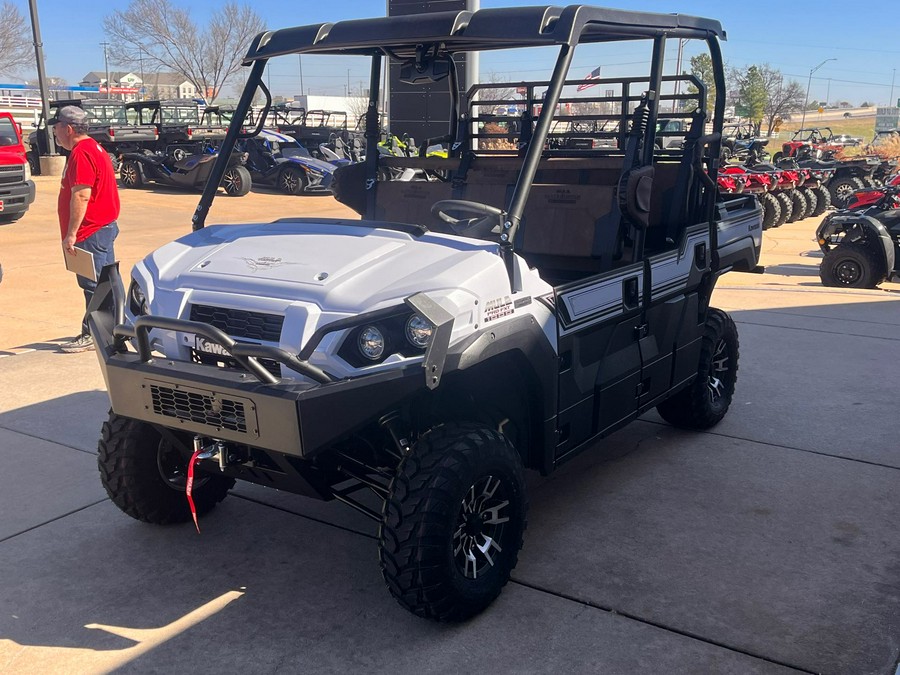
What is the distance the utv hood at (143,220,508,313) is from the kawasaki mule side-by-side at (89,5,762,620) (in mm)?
10

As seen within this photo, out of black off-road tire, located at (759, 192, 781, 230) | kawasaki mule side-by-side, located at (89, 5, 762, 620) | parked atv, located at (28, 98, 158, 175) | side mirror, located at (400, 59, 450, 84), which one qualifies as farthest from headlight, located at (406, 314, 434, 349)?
parked atv, located at (28, 98, 158, 175)

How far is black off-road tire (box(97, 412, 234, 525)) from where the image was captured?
3.73 meters

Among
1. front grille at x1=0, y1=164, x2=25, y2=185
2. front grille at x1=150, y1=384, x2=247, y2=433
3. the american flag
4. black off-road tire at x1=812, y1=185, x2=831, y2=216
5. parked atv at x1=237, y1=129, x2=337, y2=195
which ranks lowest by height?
black off-road tire at x1=812, y1=185, x2=831, y2=216

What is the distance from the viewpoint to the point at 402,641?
3.14 metres

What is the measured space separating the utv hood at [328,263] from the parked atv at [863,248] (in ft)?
29.7

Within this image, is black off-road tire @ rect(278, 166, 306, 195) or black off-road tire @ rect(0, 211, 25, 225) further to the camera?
black off-road tire @ rect(278, 166, 306, 195)

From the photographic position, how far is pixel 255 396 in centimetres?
282

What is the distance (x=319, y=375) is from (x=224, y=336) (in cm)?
32

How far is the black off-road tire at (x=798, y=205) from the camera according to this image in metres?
18.3

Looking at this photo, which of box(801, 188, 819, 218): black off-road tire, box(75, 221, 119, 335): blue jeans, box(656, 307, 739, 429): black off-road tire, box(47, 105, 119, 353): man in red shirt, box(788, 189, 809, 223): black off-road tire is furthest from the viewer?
box(801, 188, 819, 218): black off-road tire

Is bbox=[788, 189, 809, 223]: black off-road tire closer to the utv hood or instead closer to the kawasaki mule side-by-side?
the kawasaki mule side-by-side

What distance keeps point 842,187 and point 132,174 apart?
1593 centimetres

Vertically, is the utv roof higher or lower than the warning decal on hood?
higher

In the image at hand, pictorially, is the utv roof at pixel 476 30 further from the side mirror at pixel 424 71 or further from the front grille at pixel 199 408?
the front grille at pixel 199 408
